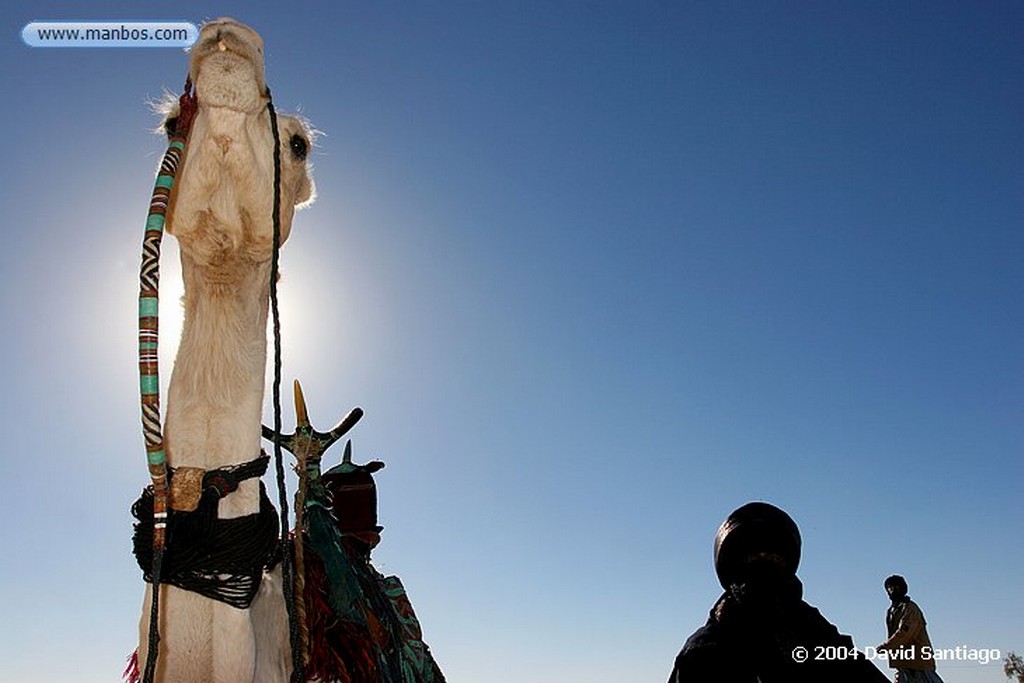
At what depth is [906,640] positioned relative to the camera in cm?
973

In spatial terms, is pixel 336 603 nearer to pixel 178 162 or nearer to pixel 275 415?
pixel 275 415

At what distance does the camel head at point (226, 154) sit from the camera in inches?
109

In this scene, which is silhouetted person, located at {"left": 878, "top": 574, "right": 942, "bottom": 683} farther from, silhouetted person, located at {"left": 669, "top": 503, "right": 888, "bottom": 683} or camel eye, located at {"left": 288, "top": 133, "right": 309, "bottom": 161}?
camel eye, located at {"left": 288, "top": 133, "right": 309, "bottom": 161}

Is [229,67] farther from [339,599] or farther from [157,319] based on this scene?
[339,599]

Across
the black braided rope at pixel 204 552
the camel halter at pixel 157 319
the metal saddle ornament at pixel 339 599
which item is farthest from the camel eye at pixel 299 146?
the black braided rope at pixel 204 552

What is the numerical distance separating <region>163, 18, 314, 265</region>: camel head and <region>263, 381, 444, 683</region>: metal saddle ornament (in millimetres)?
696

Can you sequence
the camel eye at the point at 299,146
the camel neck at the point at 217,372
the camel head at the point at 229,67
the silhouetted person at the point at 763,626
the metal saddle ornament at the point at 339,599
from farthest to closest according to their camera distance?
1. the metal saddle ornament at the point at 339,599
2. the camel eye at the point at 299,146
3. the camel neck at the point at 217,372
4. the camel head at the point at 229,67
5. the silhouetted person at the point at 763,626

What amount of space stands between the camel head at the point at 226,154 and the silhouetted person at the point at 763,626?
184 cm

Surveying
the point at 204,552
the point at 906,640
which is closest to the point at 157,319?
the point at 204,552

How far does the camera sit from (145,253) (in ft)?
9.37

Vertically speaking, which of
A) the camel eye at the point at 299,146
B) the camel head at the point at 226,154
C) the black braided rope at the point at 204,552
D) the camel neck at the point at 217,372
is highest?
the camel eye at the point at 299,146

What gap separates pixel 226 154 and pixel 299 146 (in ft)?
1.44

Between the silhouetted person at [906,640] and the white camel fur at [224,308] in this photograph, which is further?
the silhouetted person at [906,640]

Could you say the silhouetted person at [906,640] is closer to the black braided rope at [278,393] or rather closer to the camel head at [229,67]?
the black braided rope at [278,393]
